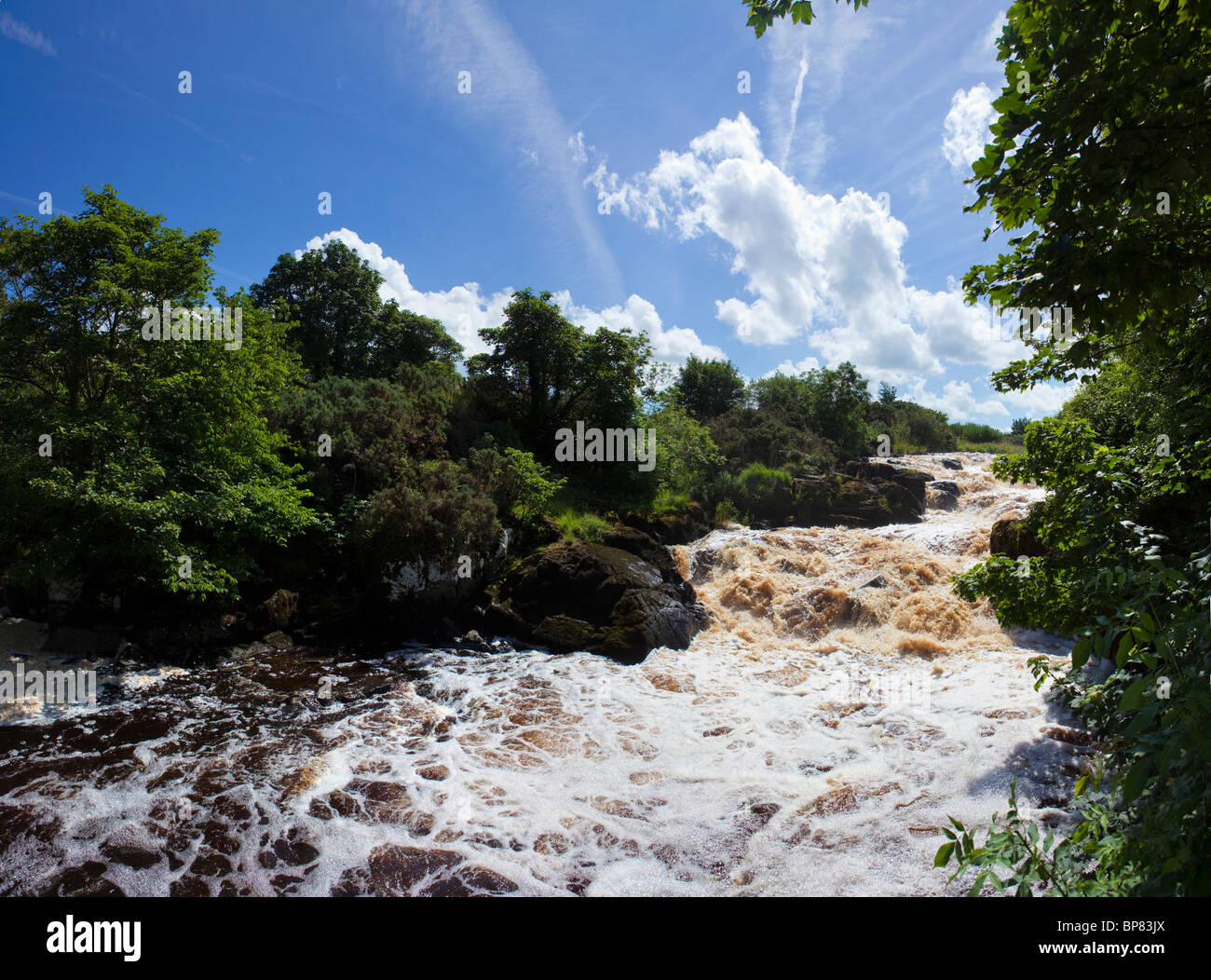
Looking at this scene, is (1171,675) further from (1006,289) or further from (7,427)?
(7,427)

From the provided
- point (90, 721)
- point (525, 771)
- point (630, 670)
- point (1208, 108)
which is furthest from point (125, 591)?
point (1208, 108)

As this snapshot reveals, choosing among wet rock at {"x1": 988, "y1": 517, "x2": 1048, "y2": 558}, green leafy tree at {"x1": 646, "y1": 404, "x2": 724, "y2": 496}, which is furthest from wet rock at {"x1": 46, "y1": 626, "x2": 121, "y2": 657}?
wet rock at {"x1": 988, "y1": 517, "x2": 1048, "y2": 558}

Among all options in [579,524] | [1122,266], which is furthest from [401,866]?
[579,524]

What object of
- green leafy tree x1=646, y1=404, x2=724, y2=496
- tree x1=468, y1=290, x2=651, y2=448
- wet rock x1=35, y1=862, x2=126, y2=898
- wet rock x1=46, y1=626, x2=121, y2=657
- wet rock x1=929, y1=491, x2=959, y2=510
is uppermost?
tree x1=468, y1=290, x2=651, y2=448

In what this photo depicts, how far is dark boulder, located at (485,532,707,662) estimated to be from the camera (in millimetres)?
12312

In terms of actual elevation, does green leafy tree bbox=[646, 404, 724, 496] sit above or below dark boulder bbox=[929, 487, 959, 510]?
above

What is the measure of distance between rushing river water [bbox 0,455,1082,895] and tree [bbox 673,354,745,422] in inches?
1239

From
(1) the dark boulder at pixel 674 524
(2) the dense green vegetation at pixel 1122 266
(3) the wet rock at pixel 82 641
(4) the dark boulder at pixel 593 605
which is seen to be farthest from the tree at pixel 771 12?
(1) the dark boulder at pixel 674 524

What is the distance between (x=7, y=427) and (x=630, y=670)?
11.4m

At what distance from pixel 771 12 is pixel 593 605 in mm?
11195

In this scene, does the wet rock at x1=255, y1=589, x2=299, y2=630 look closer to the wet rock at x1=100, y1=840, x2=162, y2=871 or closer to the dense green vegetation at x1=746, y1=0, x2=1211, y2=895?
the wet rock at x1=100, y1=840, x2=162, y2=871

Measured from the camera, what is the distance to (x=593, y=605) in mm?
13172

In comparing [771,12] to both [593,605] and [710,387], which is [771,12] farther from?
[710,387]

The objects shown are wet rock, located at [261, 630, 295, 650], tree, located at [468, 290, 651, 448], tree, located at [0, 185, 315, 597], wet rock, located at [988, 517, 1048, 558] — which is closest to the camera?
tree, located at [0, 185, 315, 597]
